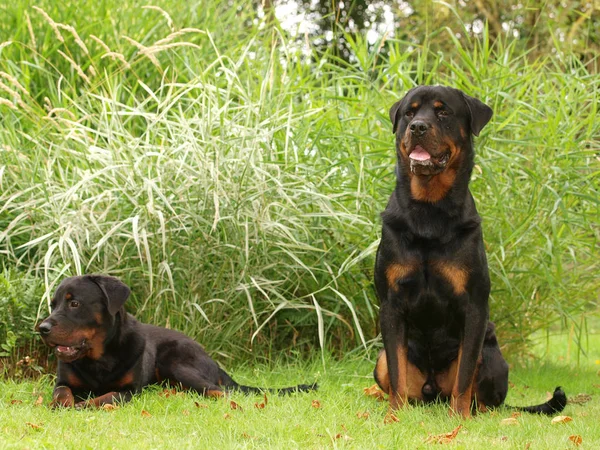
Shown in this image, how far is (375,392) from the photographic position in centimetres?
463

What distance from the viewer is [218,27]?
7941 millimetres

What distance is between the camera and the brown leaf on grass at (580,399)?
15.5 ft

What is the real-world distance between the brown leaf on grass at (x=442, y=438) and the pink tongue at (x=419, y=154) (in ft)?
3.99

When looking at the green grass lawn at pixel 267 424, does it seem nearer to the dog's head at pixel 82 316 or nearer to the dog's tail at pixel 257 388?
the dog's tail at pixel 257 388

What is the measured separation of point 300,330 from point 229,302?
0.66m

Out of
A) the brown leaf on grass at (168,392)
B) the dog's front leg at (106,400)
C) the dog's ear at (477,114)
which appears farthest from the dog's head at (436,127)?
the dog's front leg at (106,400)

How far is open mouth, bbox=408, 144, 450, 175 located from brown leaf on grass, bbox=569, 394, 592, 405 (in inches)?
66.4

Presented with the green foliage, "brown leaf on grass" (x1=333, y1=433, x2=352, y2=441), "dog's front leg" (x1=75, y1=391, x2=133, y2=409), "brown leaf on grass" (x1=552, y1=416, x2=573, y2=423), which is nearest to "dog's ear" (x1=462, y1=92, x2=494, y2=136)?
"brown leaf on grass" (x1=552, y1=416, x2=573, y2=423)

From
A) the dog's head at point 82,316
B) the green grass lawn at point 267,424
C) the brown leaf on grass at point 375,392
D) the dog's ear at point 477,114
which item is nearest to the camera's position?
the green grass lawn at point 267,424

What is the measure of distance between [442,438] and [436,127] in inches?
54.7

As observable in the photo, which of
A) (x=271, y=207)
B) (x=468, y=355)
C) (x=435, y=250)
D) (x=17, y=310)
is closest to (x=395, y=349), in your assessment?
(x=468, y=355)

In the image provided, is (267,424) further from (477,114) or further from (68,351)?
(477,114)

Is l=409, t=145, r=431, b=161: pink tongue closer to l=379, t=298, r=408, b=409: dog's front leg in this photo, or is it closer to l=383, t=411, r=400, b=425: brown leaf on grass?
l=379, t=298, r=408, b=409: dog's front leg

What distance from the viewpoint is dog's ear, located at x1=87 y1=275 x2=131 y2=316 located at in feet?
14.4
